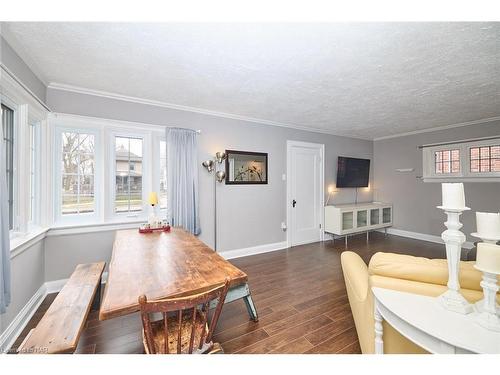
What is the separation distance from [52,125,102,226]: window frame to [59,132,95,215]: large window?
0.09 ft

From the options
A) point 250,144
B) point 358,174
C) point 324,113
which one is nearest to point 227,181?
point 250,144

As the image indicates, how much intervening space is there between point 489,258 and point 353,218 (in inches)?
157

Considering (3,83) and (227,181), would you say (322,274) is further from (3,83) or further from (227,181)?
(3,83)

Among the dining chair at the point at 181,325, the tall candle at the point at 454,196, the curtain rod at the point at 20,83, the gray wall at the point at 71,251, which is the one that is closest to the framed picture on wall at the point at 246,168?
the gray wall at the point at 71,251

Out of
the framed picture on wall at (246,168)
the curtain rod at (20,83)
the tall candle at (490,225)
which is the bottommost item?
the tall candle at (490,225)

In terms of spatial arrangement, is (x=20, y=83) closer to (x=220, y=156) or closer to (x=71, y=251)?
(x=71, y=251)

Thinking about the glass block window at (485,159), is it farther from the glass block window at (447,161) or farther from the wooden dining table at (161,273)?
the wooden dining table at (161,273)

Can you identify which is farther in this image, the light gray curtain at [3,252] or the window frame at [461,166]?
the window frame at [461,166]

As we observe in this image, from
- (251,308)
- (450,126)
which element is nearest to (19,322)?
(251,308)

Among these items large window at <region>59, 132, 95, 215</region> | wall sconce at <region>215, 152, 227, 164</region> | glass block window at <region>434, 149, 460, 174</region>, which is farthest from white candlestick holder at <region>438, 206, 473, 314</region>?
glass block window at <region>434, 149, 460, 174</region>

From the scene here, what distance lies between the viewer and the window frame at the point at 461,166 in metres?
3.97

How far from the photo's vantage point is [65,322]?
1265mm

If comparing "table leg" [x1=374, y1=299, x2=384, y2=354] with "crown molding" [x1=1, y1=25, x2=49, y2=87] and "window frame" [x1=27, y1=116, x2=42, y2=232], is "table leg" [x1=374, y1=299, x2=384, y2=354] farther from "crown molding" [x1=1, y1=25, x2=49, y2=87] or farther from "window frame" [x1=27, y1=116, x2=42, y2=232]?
"window frame" [x1=27, y1=116, x2=42, y2=232]

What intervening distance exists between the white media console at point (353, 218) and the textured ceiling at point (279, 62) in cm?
219
